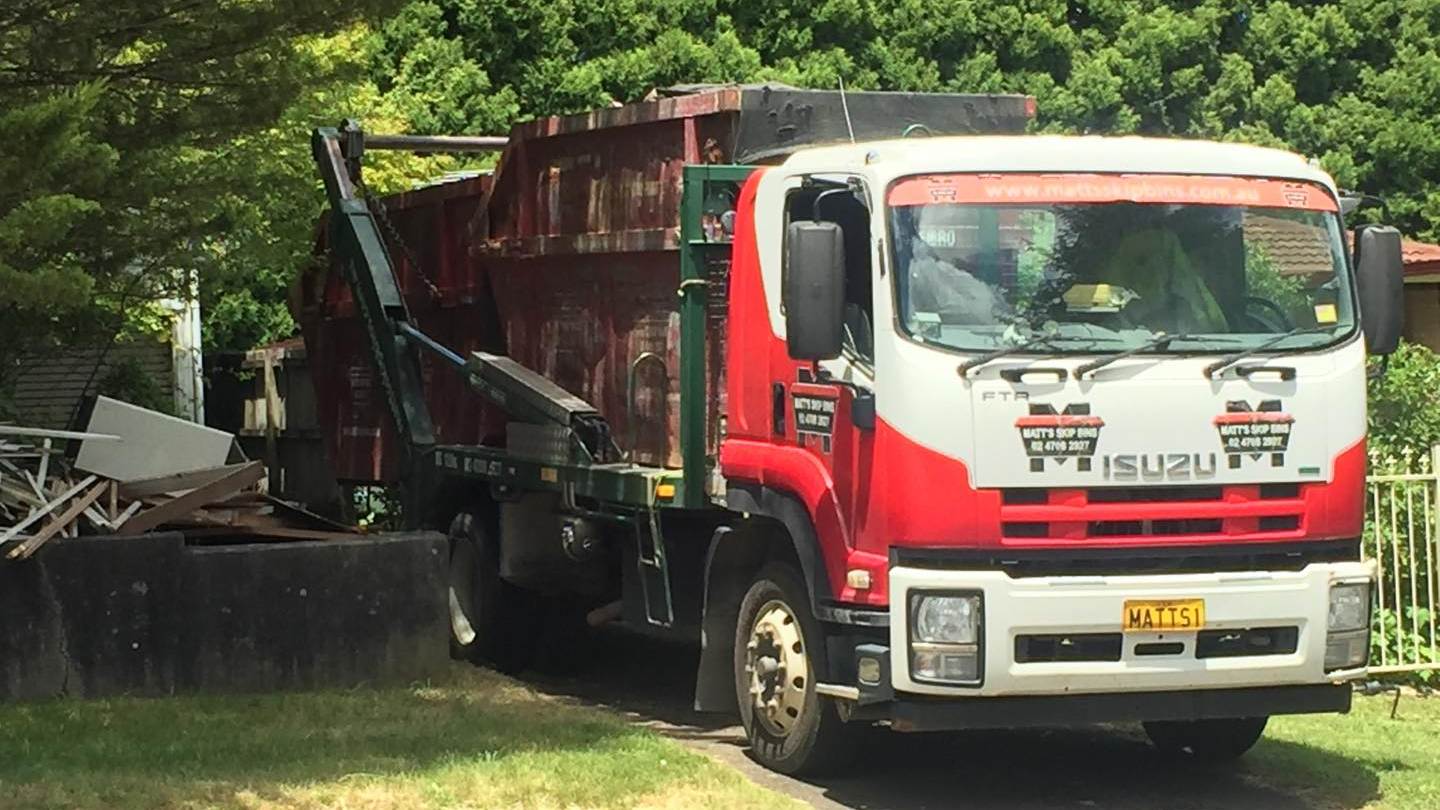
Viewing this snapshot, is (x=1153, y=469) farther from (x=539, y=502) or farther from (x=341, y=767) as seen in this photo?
(x=539, y=502)

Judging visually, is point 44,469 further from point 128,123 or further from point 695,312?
point 695,312

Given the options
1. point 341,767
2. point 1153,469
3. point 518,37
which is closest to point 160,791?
point 341,767

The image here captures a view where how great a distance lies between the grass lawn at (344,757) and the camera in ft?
25.7

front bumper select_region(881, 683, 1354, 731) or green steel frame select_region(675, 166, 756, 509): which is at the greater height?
green steel frame select_region(675, 166, 756, 509)

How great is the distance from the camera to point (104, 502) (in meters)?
10.8

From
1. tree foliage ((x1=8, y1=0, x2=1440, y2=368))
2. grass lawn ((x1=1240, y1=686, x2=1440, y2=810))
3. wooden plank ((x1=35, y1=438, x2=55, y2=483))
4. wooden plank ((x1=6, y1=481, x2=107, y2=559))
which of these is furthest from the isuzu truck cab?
wooden plank ((x1=35, y1=438, x2=55, y2=483))

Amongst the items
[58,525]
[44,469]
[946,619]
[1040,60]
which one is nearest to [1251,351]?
[946,619]

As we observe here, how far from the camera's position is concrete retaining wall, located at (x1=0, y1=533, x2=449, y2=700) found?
32.3 feet

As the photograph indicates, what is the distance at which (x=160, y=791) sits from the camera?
308 inches

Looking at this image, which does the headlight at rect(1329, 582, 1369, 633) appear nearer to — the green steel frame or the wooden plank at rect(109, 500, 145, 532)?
the green steel frame

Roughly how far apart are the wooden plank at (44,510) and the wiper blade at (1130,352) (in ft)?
17.4

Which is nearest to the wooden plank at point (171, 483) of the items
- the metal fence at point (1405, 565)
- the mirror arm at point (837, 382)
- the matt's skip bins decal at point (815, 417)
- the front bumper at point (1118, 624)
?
the matt's skip bins decal at point (815, 417)

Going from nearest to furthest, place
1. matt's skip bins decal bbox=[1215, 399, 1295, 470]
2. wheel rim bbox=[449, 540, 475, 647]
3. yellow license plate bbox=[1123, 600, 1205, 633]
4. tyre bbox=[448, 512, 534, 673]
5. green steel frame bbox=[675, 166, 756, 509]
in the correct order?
yellow license plate bbox=[1123, 600, 1205, 633] < matt's skip bins decal bbox=[1215, 399, 1295, 470] < green steel frame bbox=[675, 166, 756, 509] < tyre bbox=[448, 512, 534, 673] < wheel rim bbox=[449, 540, 475, 647]

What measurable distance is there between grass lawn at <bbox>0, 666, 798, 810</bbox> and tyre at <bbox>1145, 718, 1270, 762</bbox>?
2.17 meters
